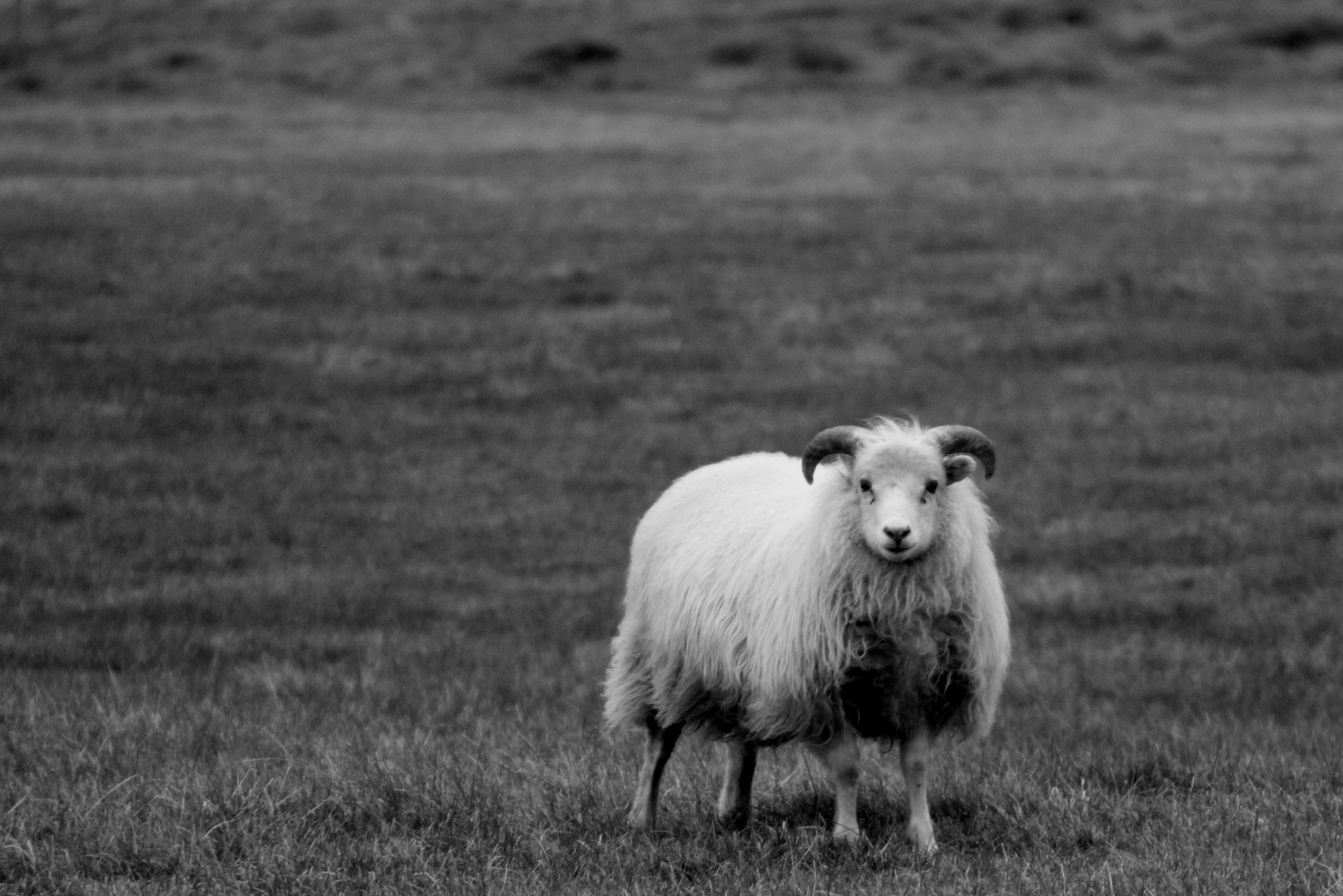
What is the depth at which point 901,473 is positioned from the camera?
6766mm

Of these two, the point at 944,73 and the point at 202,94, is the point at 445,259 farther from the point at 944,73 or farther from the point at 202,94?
the point at 944,73

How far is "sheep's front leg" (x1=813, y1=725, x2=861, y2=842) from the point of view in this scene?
6504 millimetres

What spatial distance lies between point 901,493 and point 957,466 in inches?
13.6

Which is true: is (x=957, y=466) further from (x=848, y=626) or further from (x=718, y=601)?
(x=718, y=601)

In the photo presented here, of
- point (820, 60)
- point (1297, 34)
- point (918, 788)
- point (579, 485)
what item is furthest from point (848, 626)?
point (1297, 34)

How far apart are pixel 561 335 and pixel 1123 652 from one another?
10071 millimetres

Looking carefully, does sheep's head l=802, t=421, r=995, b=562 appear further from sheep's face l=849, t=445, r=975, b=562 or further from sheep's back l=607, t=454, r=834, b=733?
sheep's back l=607, t=454, r=834, b=733

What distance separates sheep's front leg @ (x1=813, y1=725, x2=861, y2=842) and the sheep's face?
0.74 meters

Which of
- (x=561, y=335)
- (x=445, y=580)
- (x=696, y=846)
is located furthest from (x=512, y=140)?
(x=696, y=846)

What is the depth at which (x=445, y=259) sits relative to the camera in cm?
2381

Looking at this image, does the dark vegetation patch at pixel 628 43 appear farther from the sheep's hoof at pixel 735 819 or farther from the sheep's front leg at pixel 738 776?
the sheep's hoof at pixel 735 819

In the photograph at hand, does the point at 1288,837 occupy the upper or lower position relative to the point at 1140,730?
upper

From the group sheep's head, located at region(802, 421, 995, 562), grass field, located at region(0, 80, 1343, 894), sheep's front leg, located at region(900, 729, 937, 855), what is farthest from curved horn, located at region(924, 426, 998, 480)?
grass field, located at region(0, 80, 1343, 894)

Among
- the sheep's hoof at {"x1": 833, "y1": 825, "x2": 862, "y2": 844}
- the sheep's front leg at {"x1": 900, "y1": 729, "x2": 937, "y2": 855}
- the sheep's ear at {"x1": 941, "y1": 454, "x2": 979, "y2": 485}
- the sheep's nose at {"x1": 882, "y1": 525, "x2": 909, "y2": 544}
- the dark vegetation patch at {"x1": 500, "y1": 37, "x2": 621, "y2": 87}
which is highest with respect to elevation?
the sheep's ear at {"x1": 941, "y1": 454, "x2": 979, "y2": 485}
